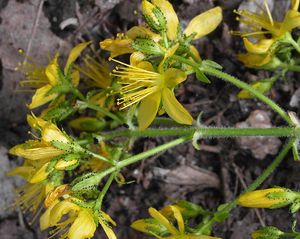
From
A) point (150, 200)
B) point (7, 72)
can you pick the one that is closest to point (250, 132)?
point (150, 200)

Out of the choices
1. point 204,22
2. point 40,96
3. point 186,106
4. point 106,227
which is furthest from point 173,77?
point 186,106

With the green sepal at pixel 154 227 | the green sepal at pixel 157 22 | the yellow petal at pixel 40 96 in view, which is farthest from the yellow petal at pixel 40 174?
the green sepal at pixel 157 22

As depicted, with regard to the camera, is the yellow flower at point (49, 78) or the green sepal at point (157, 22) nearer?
the green sepal at point (157, 22)

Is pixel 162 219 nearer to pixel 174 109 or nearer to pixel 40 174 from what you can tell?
pixel 174 109

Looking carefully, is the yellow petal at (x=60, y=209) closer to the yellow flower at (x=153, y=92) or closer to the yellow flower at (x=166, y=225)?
the yellow flower at (x=166, y=225)

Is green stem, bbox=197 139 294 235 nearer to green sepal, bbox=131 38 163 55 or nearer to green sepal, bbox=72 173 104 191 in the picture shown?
green sepal, bbox=72 173 104 191
